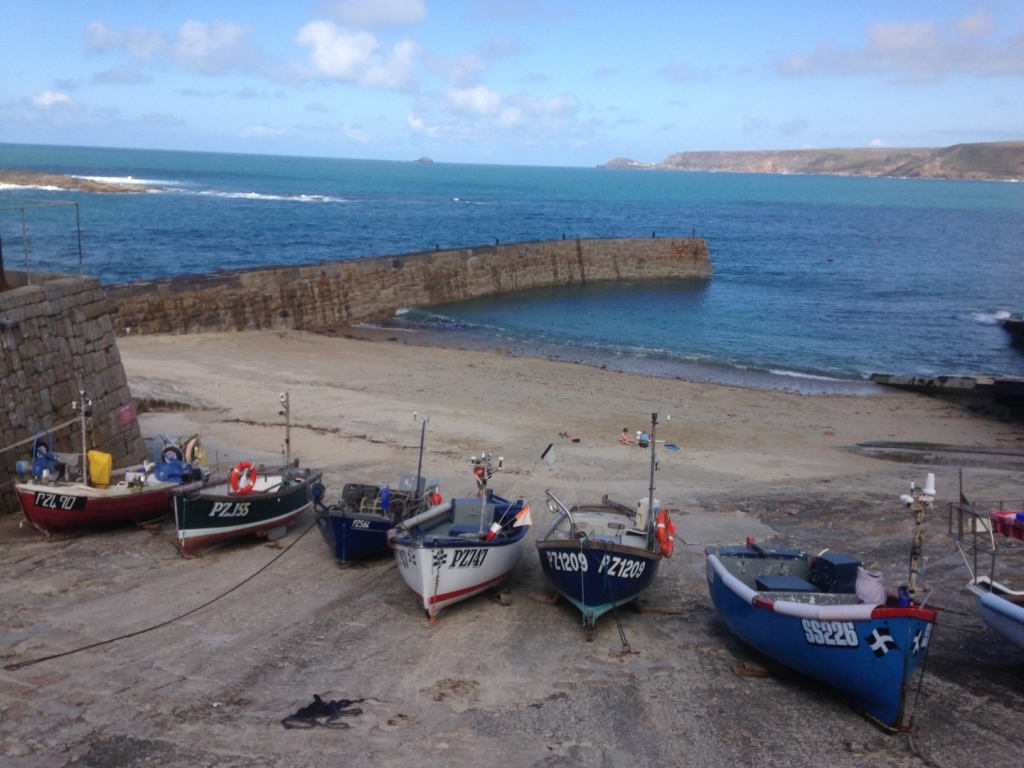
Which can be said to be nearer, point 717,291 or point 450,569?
point 450,569

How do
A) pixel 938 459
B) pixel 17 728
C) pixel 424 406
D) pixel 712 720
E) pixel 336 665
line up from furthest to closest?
pixel 424 406 → pixel 938 459 → pixel 336 665 → pixel 712 720 → pixel 17 728

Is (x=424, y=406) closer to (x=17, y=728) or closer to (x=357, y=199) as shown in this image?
(x=17, y=728)

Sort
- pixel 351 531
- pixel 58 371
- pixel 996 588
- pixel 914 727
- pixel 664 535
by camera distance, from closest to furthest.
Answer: pixel 914 727
pixel 996 588
pixel 664 535
pixel 351 531
pixel 58 371

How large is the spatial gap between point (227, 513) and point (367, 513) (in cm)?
203

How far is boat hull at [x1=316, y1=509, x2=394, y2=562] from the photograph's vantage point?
11875mm

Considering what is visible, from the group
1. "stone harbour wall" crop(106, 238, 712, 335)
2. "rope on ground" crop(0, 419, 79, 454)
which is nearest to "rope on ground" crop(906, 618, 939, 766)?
"rope on ground" crop(0, 419, 79, 454)

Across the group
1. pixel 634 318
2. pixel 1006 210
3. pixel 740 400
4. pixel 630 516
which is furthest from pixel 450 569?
pixel 1006 210

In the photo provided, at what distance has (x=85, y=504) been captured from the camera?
12.2m

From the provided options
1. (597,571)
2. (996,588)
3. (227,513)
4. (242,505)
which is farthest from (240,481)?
(996,588)

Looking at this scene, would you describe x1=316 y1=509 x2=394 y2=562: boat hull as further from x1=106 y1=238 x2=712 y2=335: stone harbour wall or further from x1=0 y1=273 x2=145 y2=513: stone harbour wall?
x1=106 y1=238 x2=712 y2=335: stone harbour wall

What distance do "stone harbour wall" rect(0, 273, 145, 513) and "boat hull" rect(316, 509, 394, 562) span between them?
4.90m

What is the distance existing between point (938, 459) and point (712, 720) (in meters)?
14.0

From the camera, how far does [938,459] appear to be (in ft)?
65.2

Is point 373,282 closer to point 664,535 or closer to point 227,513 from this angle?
point 227,513
